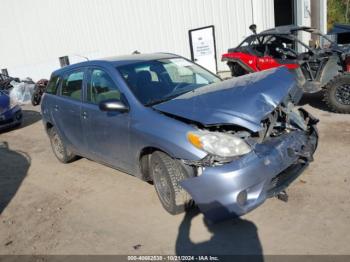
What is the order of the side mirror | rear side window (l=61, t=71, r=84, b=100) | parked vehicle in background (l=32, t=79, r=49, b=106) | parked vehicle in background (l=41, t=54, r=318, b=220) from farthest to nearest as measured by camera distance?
parked vehicle in background (l=32, t=79, r=49, b=106) < rear side window (l=61, t=71, r=84, b=100) < the side mirror < parked vehicle in background (l=41, t=54, r=318, b=220)

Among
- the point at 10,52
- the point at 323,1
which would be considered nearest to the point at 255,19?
the point at 323,1

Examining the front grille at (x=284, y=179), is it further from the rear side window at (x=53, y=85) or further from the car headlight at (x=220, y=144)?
the rear side window at (x=53, y=85)

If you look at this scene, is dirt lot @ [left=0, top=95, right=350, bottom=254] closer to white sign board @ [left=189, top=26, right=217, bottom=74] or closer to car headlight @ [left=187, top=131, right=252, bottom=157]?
car headlight @ [left=187, top=131, right=252, bottom=157]

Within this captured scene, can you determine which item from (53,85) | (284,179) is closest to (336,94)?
(284,179)

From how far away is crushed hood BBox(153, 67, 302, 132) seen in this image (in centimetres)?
367

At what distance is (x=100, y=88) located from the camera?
5.07 m

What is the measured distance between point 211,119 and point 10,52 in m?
22.4

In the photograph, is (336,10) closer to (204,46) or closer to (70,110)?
(204,46)

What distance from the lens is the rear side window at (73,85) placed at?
554 centimetres

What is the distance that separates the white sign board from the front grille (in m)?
9.37

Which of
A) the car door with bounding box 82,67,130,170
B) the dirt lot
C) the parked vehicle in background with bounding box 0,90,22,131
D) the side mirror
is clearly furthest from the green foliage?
the side mirror

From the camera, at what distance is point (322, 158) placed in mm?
5270

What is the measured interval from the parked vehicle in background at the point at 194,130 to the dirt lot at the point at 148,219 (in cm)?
30

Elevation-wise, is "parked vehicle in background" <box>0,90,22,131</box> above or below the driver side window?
below
